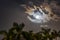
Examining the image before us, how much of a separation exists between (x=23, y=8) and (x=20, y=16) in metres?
0.08

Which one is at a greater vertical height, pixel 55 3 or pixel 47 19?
pixel 55 3

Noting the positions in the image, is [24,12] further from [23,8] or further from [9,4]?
[9,4]

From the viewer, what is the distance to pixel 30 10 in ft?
4.32

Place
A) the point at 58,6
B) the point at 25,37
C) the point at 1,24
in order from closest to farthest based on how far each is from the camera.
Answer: the point at 25,37 → the point at 1,24 → the point at 58,6

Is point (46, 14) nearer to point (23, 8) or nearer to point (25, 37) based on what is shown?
point (23, 8)

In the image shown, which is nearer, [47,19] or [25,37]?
[25,37]

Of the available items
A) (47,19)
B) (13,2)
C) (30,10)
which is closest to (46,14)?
(47,19)

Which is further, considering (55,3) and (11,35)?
(55,3)

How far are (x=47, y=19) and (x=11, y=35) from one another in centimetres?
50

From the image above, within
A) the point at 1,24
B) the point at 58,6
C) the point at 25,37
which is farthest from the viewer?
the point at 58,6

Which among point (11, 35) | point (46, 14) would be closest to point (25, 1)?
point (46, 14)

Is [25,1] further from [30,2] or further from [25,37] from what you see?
[25,37]

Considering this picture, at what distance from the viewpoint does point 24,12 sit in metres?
1.30

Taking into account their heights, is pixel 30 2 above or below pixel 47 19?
above
